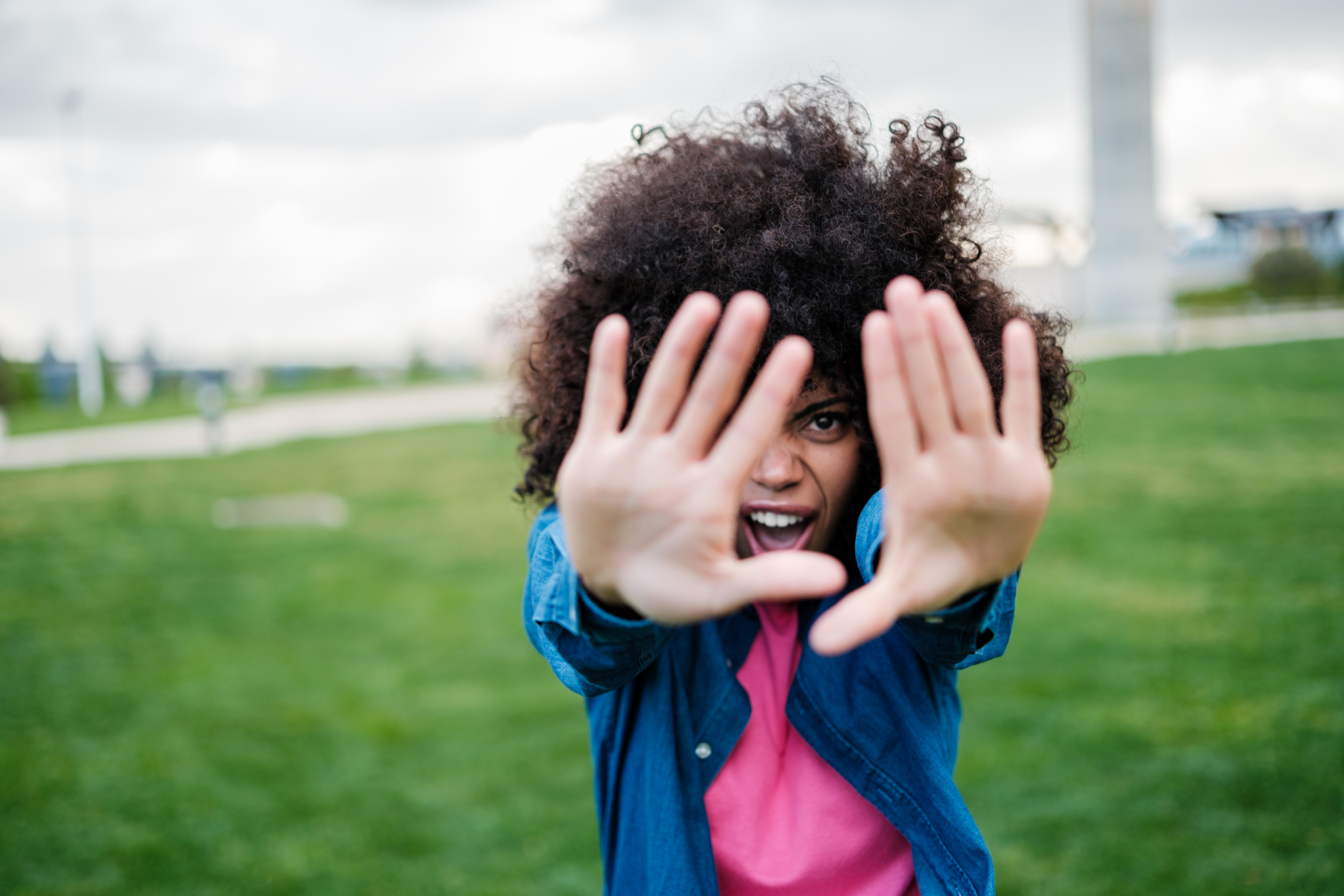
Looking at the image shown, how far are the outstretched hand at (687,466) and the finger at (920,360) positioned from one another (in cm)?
11

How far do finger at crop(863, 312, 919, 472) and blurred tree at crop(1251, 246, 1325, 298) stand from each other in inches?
1389

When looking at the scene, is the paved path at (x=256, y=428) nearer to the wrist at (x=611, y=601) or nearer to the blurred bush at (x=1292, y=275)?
the wrist at (x=611, y=601)

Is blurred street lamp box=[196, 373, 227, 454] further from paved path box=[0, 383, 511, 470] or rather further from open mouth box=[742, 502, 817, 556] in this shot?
open mouth box=[742, 502, 817, 556]


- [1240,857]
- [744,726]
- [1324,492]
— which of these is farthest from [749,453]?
[1324,492]

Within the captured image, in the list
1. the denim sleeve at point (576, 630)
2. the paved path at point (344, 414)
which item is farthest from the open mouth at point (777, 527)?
the paved path at point (344, 414)

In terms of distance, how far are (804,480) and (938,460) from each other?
55 cm

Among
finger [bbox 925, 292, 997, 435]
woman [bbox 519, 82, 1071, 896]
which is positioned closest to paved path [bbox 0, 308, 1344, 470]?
woman [bbox 519, 82, 1071, 896]

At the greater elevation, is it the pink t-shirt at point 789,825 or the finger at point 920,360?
the finger at point 920,360

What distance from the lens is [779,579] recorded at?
46.6 inches

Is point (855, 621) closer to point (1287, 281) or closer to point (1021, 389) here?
Result: point (1021, 389)

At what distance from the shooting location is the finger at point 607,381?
118 cm

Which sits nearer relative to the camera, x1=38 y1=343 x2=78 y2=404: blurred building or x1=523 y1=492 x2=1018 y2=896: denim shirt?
x1=523 y1=492 x2=1018 y2=896: denim shirt

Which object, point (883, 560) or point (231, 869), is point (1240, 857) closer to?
point (883, 560)

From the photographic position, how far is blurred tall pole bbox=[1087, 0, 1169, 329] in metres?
24.3
